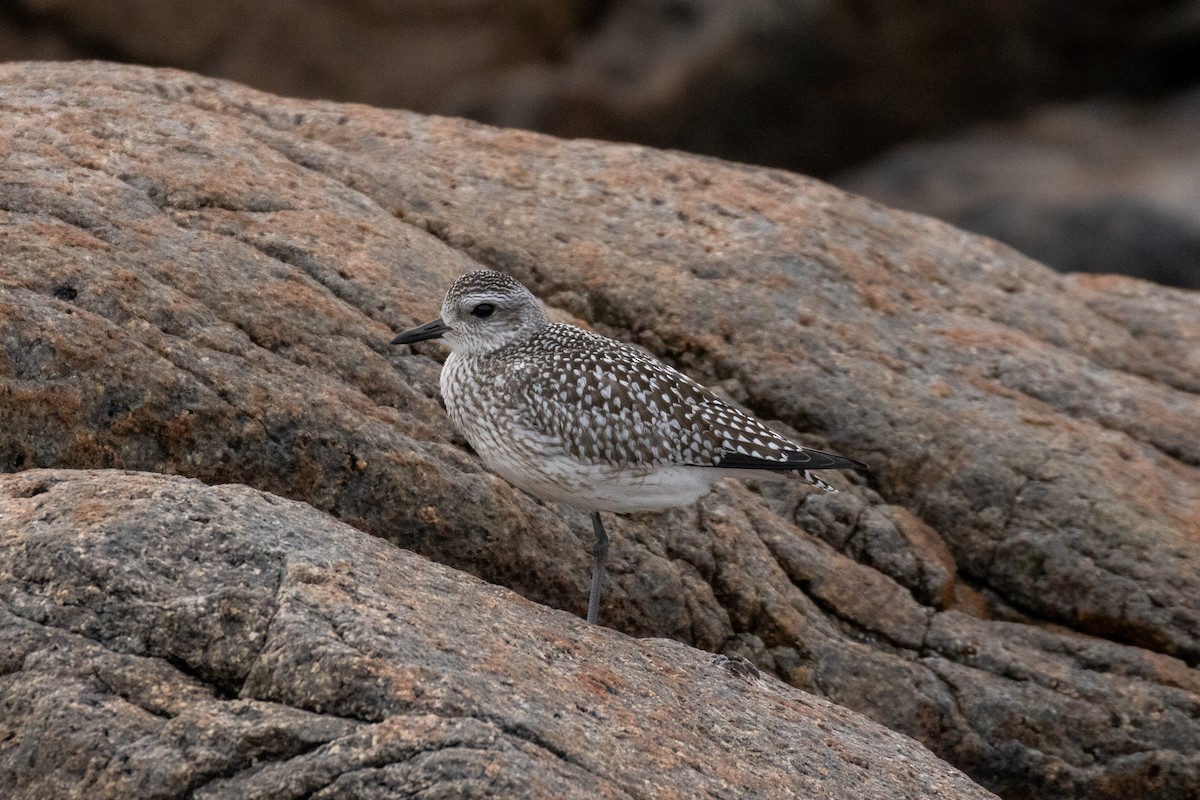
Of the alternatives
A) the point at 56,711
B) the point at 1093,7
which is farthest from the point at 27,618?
the point at 1093,7

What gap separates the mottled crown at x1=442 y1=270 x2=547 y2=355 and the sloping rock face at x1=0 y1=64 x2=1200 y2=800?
59 cm

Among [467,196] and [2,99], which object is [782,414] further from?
[2,99]

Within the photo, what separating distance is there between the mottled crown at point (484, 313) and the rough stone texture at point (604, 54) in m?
13.4

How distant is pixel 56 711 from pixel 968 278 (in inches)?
313

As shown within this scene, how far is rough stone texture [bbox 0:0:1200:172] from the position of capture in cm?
2092

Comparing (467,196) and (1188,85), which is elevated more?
(1188,85)

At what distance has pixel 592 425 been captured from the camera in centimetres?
764

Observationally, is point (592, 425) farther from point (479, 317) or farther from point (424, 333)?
point (424, 333)

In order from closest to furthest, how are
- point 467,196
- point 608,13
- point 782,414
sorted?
point 782,414 < point 467,196 < point 608,13

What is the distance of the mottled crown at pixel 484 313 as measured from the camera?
8.19 meters

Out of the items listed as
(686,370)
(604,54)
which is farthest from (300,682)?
(604,54)

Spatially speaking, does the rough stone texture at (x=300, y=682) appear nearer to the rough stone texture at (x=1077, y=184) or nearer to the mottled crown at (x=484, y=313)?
the mottled crown at (x=484, y=313)

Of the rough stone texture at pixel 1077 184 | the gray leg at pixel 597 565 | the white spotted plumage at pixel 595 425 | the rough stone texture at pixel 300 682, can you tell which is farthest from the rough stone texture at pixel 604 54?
the rough stone texture at pixel 300 682

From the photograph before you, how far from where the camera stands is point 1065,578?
9.32m
